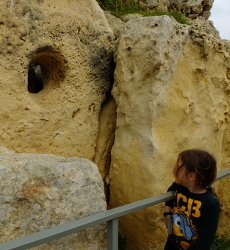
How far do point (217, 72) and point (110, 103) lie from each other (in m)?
1.07

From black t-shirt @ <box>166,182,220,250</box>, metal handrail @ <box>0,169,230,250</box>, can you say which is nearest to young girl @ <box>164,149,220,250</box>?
black t-shirt @ <box>166,182,220,250</box>

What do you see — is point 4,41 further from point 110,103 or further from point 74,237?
point 74,237

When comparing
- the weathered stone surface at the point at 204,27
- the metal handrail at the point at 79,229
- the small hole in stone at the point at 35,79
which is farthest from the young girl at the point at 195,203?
the weathered stone surface at the point at 204,27

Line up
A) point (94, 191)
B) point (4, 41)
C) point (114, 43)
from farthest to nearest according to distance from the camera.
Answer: point (114, 43)
point (4, 41)
point (94, 191)

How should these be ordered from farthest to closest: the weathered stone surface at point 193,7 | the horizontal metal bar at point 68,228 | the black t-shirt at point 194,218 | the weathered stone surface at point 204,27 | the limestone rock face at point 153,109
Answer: the weathered stone surface at point 193,7, the weathered stone surface at point 204,27, the limestone rock face at point 153,109, the black t-shirt at point 194,218, the horizontal metal bar at point 68,228

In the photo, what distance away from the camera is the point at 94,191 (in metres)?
1.98

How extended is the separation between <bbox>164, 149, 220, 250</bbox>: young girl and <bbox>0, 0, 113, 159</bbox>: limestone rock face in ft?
3.99

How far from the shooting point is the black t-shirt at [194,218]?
1.71 m

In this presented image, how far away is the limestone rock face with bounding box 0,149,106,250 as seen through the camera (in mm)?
1725

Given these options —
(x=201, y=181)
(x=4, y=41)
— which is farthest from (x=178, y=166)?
(x=4, y=41)

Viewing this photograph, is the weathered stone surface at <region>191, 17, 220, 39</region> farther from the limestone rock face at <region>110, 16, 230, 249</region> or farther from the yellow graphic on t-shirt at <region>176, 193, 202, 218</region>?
the yellow graphic on t-shirt at <region>176, 193, 202, 218</region>

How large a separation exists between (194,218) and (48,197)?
2.62 ft

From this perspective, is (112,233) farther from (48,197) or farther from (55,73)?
(55,73)

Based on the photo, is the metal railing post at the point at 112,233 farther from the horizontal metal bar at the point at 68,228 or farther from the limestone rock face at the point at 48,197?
the limestone rock face at the point at 48,197
